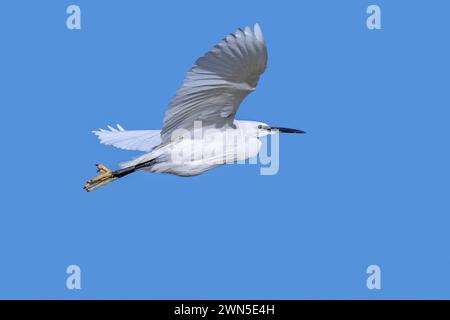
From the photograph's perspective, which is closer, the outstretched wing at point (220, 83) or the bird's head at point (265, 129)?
the outstretched wing at point (220, 83)

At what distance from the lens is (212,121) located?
807 centimetres

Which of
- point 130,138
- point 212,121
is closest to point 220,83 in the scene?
point 212,121

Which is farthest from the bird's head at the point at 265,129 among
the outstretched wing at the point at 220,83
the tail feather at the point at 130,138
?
the tail feather at the point at 130,138

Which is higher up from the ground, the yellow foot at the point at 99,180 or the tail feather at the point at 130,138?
the tail feather at the point at 130,138

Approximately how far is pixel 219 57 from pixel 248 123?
1.35 metres

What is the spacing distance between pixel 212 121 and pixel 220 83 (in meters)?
0.61

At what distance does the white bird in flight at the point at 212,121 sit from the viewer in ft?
23.6

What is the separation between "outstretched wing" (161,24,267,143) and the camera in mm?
7109

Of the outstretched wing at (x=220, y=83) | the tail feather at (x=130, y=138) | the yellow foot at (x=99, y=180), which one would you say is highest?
the outstretched wing at (x=220, y=83)

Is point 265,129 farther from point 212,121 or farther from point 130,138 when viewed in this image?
point 130,138

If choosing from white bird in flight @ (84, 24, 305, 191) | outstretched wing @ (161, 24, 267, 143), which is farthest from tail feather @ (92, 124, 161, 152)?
outstretched wing @ (161, 24, 267, 143)

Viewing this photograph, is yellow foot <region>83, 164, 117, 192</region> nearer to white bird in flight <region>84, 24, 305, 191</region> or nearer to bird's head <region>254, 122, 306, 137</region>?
white bird in flight <region>84, 24, 305, 191</region>

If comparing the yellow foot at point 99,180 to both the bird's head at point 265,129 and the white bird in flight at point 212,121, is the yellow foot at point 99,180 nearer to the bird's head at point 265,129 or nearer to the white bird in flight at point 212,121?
the white bird in flight at point 212,121

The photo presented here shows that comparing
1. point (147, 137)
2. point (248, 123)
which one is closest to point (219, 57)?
point (248, 123)
